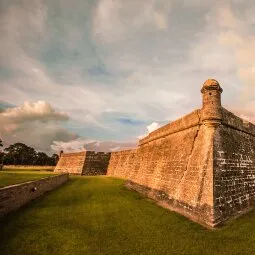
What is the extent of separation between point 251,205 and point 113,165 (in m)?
24.0

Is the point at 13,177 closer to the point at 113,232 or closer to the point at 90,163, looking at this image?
the point at 113,232

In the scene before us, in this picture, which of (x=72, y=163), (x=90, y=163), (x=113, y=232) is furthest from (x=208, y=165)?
(x=72, y=163)

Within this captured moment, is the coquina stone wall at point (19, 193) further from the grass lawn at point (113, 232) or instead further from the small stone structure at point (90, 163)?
the small stone structure at point (90, 163)

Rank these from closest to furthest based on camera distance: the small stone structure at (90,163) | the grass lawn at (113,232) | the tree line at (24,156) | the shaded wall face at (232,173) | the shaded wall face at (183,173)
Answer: the grass lawn at (113,232)
the shaded wall face at (232,173)
the shaded wall face at (183,173)
the small stone structure at (90,163)
the tree line at (24,156)

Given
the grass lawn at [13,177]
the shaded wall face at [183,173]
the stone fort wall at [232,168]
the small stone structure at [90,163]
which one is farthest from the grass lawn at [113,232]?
the small stone structure at [90,163]

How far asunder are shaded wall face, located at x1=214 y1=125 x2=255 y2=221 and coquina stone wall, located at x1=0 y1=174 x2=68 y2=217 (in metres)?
8.53

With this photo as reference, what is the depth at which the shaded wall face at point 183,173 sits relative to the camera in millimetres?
10836

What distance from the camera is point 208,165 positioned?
11133 millimetres

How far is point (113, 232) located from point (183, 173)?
16.9 ft

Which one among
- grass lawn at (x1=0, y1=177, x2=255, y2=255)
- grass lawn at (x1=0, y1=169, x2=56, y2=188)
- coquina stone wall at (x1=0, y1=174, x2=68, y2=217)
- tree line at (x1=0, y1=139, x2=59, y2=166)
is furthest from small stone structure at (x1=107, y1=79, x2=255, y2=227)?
tree line at (x1=0, y1=139, x2=59, y2=166)

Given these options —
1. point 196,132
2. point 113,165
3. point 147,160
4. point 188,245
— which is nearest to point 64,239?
point 188,245

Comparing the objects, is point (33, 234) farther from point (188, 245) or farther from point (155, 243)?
point (188, 245)

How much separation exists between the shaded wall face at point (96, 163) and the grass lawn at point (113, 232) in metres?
23.2

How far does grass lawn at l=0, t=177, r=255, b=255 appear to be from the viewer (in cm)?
801
